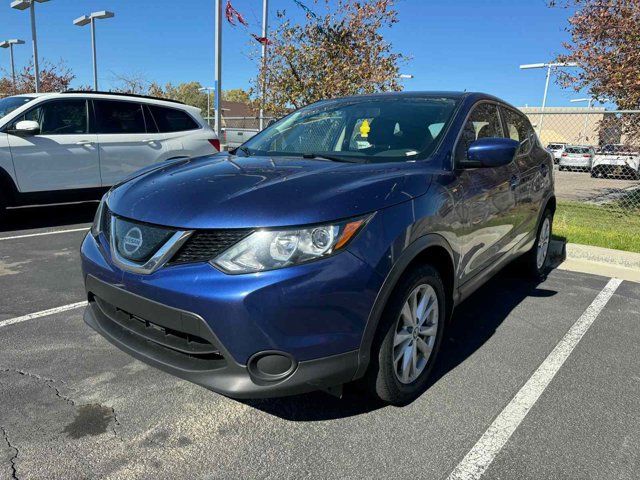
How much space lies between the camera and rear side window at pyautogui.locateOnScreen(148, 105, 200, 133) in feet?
25.6

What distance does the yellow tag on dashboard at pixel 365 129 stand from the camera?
3.35 metres

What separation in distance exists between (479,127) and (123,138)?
18.5 ft

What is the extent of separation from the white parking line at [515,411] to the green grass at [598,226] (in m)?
2.76

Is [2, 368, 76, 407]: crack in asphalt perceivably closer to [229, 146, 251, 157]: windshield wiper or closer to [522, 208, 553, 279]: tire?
[229, 146, 251, 157]: windshield wiper

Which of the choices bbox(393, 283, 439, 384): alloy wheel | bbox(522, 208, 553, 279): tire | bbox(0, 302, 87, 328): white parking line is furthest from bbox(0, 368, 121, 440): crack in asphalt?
bbox(522, 208, 553, 279): tire

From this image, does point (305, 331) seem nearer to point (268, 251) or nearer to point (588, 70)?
point (268, 251)

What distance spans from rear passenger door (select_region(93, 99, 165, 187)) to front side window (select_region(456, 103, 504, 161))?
5.41 m

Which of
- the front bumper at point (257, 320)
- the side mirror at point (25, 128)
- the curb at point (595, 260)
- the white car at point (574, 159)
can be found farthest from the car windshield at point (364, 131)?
the white car at point (574, 159)

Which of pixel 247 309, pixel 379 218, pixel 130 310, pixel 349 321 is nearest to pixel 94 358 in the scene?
pixel 130 310

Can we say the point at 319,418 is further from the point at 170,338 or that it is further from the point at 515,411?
the point at 515,411

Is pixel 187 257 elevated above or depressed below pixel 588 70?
below

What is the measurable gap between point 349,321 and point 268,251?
0.47 metres

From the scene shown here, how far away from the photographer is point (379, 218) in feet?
7.38

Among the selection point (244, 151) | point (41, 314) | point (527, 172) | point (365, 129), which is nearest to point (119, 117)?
point (41, 314)
